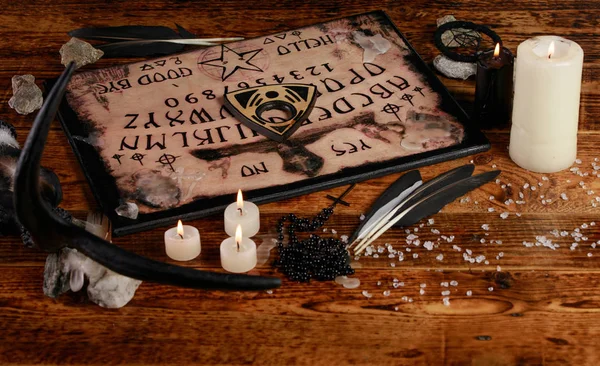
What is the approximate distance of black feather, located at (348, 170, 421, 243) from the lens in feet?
4.17

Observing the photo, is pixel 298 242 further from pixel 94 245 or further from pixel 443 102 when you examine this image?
pixel 443 102

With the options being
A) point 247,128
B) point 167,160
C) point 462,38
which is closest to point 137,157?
point 167,160

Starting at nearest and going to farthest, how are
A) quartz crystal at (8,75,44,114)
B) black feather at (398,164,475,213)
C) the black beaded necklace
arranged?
the black beaded necklace, black feather at (398,164,475,213), quartz crystal at (8,75,44,114)

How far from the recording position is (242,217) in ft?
4.06

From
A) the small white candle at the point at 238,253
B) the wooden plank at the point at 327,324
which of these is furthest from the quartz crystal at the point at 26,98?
the small white candle at the point at 238,253

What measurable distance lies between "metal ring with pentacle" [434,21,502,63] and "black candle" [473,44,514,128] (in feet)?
0.40

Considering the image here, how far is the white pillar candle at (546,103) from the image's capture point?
1261 mm

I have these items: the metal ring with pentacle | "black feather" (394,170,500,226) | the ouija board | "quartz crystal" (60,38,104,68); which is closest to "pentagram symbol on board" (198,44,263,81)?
the ouija board

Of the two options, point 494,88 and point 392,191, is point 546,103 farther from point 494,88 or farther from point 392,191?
point 392,191

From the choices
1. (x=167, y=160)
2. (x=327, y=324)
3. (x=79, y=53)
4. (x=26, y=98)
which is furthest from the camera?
(x=79, y=53)

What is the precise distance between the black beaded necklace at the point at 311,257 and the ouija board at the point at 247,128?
0.10 m

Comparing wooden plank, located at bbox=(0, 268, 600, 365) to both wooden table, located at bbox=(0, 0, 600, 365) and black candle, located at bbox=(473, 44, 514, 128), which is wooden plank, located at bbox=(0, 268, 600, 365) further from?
black candle, located at bbox=(473, 44, 514, 128)

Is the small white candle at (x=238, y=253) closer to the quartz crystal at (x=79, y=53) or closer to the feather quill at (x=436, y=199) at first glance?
the feather quill at (x=436, y=199)

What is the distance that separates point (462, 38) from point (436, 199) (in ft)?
1.62
